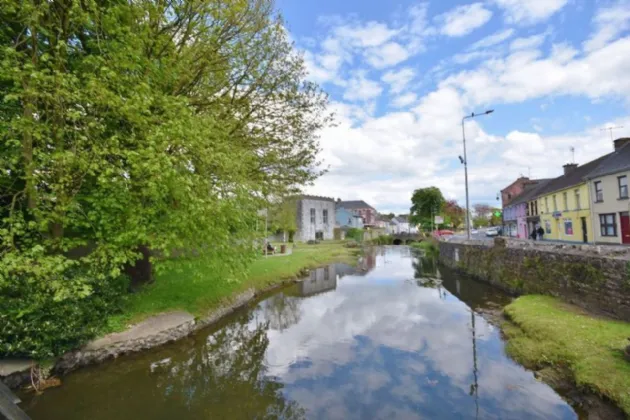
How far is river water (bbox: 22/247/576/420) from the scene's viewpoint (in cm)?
635

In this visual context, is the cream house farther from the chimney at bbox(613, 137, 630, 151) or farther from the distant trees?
the distant trees

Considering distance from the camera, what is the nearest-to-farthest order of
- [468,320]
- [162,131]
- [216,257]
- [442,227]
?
1. [162,131]
2. [216,257]
3. [468,320]
4. [442,227]

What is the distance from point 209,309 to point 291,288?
7554mm

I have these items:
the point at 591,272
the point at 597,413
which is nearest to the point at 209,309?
the point at 597,413

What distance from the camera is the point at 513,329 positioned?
1030cm

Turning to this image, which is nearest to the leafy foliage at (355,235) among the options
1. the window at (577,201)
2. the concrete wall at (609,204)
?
the window at (577,201)

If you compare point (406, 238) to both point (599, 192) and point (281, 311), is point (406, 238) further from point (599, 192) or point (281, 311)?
point (281, 311)

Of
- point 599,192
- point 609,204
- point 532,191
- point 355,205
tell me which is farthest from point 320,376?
point 355,205

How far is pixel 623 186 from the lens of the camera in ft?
70.1

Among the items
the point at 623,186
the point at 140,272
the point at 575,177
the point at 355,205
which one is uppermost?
the point at 355,205

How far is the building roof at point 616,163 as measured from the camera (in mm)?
21406

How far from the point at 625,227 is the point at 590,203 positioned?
352 cm

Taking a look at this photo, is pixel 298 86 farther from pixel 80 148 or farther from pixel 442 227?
pixel 442 227

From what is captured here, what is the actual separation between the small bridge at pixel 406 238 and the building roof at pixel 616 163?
35.3 m
